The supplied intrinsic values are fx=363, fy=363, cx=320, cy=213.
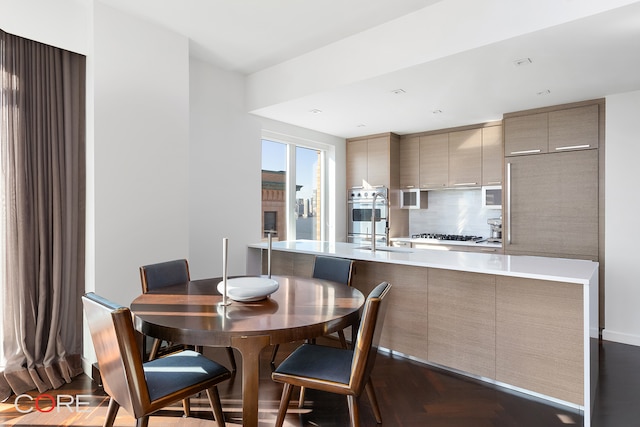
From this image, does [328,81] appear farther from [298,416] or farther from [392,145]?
[298,416]

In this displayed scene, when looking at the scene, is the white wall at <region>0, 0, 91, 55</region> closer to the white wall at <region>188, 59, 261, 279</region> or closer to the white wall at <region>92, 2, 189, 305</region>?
the white wall at <region>92, 2, 189, 305</region>

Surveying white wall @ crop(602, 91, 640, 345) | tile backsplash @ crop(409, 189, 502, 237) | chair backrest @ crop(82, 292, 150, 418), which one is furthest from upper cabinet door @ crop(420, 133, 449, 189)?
chair backrest @ crop(82, 292, 150, 418)

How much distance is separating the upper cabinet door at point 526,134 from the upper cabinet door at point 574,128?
66 mm

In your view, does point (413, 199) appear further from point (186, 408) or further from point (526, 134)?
point (186, 408)

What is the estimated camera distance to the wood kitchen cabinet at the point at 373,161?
530 centimetres

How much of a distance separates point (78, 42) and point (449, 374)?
12.2 ft

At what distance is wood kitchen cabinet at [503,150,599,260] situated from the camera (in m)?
3.67

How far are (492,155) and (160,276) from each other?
409 centimetres

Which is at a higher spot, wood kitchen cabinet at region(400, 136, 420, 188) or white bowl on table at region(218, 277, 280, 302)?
wood kitchen cabinet at region(400, 136, 420, 188)

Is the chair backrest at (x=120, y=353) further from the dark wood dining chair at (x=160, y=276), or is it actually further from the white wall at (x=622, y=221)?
the white wall at (x=622, y=221)

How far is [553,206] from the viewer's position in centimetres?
388

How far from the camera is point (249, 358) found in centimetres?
155

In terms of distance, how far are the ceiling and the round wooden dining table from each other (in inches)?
77.4

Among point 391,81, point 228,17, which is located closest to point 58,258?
point 228,17
